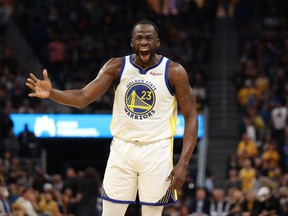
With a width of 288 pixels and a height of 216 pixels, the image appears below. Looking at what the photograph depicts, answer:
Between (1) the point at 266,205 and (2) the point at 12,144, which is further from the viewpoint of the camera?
(2) the point at 12,144

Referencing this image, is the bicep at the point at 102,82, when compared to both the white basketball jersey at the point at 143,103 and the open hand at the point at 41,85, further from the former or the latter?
the open hand at the point at 41,85

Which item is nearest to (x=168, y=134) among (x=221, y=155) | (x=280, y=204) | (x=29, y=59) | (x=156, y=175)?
(x=156, y=175)

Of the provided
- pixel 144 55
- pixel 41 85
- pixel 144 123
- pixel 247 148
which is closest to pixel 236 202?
pixel 247 148

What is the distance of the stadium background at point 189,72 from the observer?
20.6m

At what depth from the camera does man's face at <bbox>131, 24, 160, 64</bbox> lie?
7.63 meters

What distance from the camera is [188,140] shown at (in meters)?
7.73

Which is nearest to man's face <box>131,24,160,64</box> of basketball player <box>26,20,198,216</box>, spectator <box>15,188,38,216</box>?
basketball player <box>26,20,198,216</box>

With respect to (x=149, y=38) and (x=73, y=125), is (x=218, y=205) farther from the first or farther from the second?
(x=149, y=38)

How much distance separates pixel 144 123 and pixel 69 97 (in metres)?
0.71

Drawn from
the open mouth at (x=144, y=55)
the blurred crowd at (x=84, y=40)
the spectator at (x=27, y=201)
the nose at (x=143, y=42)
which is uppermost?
the blurred crowd at (x=84, y=40)

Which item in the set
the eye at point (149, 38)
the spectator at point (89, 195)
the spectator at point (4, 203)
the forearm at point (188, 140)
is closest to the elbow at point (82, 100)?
the eye at point (149, 38)

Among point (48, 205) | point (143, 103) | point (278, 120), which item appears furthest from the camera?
point (278, 120)

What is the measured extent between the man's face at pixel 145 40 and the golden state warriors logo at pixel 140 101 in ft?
0.86

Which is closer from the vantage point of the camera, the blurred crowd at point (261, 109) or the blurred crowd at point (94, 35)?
the blurred crowd at point (261, 109)
